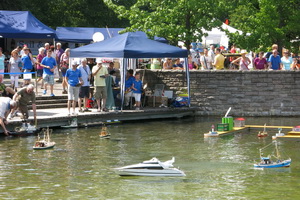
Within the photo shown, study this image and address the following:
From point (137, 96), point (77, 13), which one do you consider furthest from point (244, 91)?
point (77, 13)

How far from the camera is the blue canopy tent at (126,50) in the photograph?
25094 mm

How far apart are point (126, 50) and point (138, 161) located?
8252 mm

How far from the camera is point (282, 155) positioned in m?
18.2

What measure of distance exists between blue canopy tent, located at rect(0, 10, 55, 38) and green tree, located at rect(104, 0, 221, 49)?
5.93 metres

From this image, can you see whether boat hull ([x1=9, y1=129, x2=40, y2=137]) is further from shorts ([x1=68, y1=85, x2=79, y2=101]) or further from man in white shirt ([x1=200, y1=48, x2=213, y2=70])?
man in white shirt ([x1=200, y1=48, x2=213, y2=70])

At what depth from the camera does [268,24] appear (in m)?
31.9

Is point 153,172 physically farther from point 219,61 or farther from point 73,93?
point 219,61

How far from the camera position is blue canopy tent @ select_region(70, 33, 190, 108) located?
2509cm

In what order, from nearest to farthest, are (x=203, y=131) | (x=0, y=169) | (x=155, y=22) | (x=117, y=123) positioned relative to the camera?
(x=0, y=169), (x=203, y=131), (x=117, y=123), (x=155, y=22)

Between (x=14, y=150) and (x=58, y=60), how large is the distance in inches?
491

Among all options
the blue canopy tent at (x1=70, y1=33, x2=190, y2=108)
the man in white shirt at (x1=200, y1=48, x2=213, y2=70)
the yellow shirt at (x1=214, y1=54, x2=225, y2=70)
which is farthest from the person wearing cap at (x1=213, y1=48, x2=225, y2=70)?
the blue canopy tent at (x1=70, y1=33, x2=190, y2=108)

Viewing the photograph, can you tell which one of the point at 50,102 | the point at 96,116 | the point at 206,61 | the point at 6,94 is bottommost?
the point at 96,116

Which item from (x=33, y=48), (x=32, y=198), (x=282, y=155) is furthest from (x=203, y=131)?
(x=33, y=48)

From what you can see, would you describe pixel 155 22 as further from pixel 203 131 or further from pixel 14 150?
pixel 14 150
